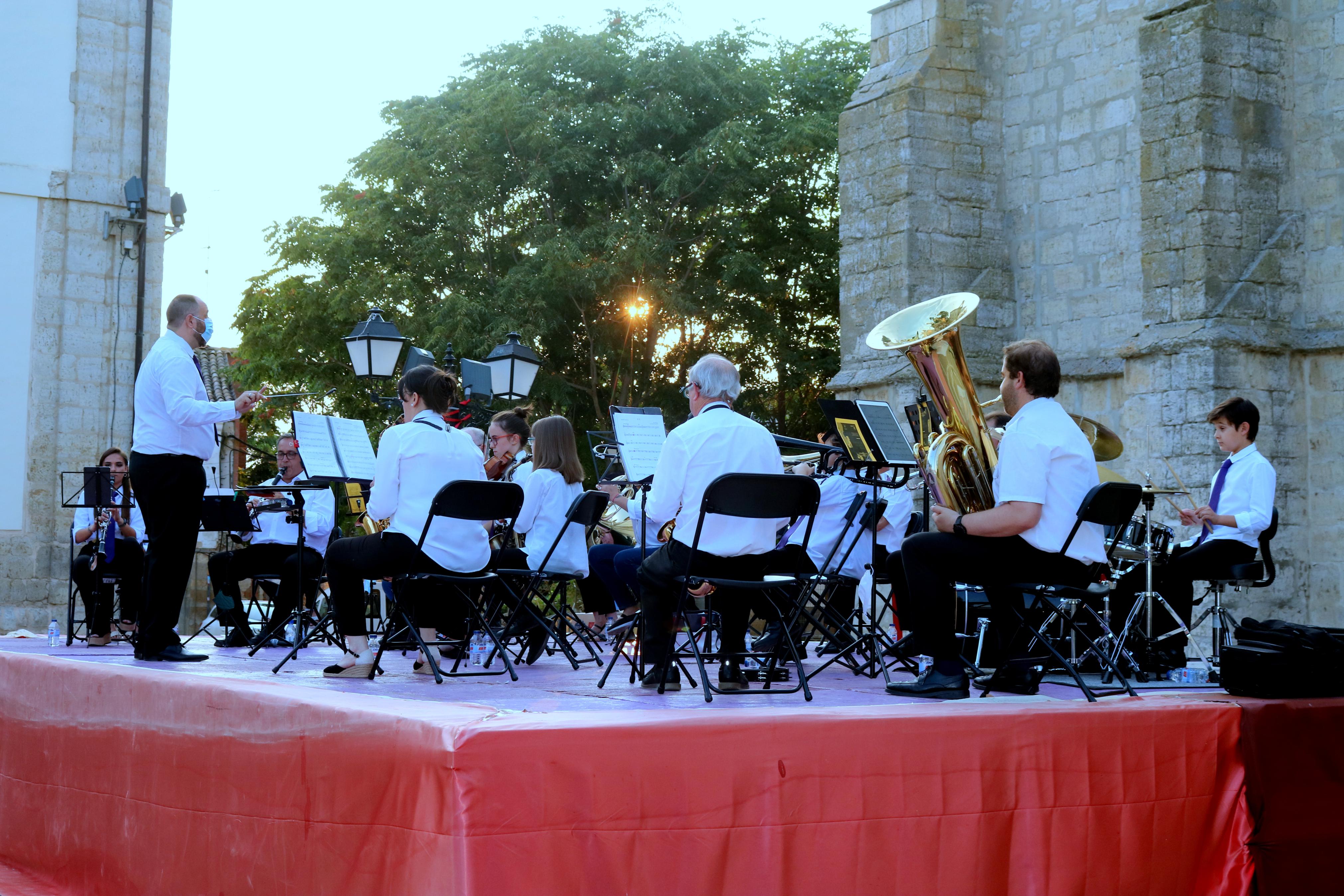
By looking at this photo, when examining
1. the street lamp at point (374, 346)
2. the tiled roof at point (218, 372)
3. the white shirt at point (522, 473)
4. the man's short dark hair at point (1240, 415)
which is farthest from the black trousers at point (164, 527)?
the tiled roof at point (218, 372)

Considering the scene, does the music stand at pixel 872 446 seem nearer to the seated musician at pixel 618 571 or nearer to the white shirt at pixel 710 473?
the white shirt at pixel 710 473

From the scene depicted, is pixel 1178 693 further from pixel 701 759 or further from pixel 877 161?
pixel 877 161

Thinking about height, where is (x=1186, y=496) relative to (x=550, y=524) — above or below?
above

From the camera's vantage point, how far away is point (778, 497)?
5184 millimetres

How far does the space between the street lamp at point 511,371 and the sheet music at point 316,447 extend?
4.32 meters

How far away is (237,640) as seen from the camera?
8.80 metres

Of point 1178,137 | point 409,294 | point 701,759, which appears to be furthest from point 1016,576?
point 409,294

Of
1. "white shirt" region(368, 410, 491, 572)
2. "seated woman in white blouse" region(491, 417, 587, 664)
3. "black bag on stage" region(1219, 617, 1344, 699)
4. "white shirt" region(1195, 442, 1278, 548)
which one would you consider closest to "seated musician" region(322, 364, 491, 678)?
"white shirt" region(368, 410, 491, 572)

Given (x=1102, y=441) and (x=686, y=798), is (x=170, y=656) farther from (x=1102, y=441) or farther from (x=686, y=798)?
(x=1102, y=441)

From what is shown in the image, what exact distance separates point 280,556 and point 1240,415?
6.09 m

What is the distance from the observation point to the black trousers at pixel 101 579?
30.4ft

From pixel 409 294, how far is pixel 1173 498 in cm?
1511

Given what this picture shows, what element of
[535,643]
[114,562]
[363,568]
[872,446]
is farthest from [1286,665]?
[114,562]

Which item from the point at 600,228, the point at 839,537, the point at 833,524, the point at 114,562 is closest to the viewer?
the point at 839,537
